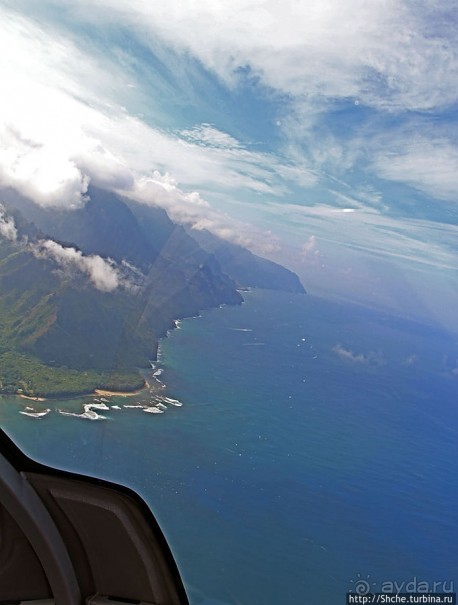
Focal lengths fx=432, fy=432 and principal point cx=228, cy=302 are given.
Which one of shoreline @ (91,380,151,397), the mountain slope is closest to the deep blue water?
shoreline @ (91,380,151,397)

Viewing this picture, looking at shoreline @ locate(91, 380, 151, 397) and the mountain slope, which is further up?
the mountain slope

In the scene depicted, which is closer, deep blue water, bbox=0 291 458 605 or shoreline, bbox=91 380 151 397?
shoreline, bbox=91 380 151 397

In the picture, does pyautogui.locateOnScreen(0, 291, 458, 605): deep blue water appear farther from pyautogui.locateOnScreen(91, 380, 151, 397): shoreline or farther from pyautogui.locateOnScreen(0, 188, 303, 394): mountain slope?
pyautogui.locateOnScreen(0, 188, 303, 394): mountain slope

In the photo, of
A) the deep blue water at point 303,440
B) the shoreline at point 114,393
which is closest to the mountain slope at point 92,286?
the shoreline at point 114,393

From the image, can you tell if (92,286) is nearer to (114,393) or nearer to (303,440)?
(114,393)

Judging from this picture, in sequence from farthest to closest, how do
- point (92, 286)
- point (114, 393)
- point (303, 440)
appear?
1. point (303, 440)
2. point (92, 286)
3. point (114, 393)

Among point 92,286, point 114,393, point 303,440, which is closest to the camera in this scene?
point 114,393

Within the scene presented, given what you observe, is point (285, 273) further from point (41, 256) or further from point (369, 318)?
point (41, 256)

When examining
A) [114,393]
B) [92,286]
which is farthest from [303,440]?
[92,286]

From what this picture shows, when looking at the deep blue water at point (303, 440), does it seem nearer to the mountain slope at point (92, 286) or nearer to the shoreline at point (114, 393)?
the shoreline at point (114, 393)
